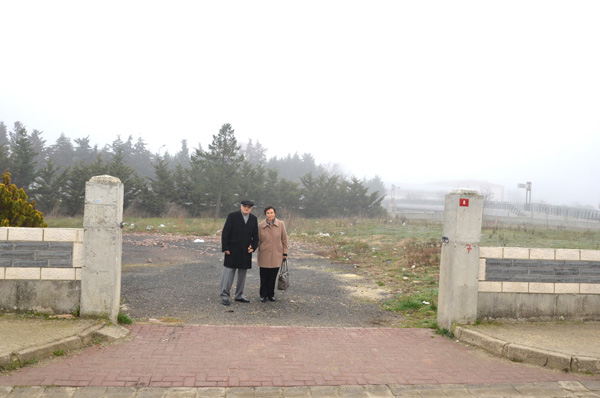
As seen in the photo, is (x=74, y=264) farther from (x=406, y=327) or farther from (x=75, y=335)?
(x=406, y=327)

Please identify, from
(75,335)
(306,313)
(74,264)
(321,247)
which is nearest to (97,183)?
(74,264)

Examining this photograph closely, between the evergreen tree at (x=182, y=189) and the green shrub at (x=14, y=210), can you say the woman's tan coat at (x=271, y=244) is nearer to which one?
the green shrub at (x=14, y=210)

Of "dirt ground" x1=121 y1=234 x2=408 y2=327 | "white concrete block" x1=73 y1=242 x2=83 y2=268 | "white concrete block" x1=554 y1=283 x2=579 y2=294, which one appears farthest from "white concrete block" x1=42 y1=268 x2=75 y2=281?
"white concrete block" x1=554 y1=283 x2=579 y2=294

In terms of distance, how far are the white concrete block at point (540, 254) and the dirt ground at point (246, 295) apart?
2454 mm

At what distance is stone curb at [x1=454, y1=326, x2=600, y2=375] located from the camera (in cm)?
522

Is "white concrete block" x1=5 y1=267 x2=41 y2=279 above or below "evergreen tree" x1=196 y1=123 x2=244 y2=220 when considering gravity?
below

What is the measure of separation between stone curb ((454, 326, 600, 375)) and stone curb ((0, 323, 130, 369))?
183 inches

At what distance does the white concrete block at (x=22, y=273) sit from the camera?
6090mm

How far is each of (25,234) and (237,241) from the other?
3.37 meters

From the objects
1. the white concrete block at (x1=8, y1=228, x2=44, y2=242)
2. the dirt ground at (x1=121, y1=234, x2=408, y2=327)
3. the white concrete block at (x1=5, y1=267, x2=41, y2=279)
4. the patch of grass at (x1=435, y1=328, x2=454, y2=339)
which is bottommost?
the dirt ground at (x1=121, y1=234, x2=408, y2=327)

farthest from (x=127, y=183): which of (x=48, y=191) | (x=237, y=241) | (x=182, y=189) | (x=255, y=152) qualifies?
(x=255, y=152)

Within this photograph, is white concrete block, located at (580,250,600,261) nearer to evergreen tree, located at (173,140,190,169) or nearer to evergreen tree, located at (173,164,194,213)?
evergreen tree, located at (173,164,194,213)

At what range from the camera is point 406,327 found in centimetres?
714

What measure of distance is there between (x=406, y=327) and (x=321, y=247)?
12.2 metres
